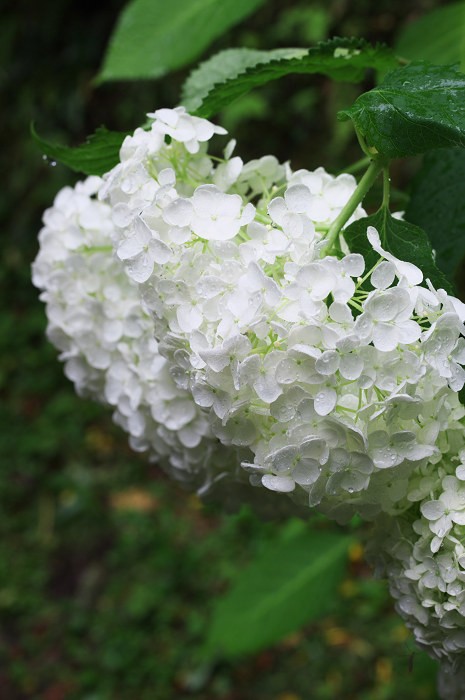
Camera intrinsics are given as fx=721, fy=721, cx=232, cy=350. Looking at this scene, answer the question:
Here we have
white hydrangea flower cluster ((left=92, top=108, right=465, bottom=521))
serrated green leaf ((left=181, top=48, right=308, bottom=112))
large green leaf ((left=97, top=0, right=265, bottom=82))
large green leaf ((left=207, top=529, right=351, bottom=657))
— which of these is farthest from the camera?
large green leaf ((left=207, top=529, right=351, bottom=657))

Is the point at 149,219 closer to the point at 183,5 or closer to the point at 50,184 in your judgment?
the point at 183,5

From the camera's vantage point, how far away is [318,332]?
49 centimetres

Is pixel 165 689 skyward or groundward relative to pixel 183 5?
groundward

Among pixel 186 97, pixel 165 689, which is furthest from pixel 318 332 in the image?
pixel 165 689

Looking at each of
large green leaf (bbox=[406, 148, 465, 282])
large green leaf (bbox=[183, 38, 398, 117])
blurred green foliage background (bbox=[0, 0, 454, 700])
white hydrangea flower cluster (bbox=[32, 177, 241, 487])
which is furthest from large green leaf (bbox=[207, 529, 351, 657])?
large green leaf (bbox=[183, 38, 398, 117])

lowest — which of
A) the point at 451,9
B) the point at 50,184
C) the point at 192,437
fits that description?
the point at 50,184

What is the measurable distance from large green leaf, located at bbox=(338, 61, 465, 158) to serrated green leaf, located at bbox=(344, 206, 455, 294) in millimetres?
54

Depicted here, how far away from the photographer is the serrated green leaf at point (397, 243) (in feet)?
1.85

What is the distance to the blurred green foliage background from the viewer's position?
7.03 ft

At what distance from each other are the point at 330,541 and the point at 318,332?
3.50 ft

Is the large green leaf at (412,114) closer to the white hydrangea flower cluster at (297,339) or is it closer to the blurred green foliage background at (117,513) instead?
the white hydrangea flower cluster at (297,339)

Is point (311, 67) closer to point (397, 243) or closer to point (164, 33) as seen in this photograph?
point (397, 243)

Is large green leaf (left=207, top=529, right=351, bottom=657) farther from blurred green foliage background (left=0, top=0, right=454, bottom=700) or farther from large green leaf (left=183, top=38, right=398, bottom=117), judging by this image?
large green leaf (left=183, top=38, right=398, bottom=117)

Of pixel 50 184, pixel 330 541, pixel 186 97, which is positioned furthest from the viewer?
pixel 50 184
